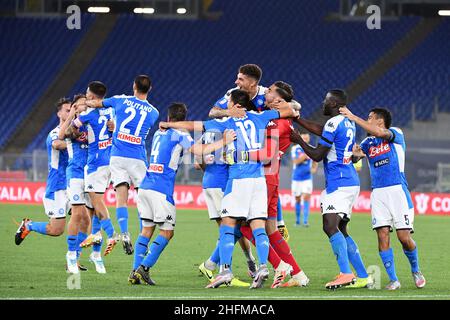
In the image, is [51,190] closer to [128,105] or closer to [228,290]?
[128,105]

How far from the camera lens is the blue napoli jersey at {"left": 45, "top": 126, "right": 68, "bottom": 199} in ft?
39.1

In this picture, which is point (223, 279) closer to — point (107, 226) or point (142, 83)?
point (107, 226)

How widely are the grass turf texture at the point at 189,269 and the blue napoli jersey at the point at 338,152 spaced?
1199mm

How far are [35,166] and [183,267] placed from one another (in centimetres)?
1595

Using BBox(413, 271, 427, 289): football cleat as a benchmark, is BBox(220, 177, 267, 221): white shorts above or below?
above

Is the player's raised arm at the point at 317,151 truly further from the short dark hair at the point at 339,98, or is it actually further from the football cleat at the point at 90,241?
the football cleat at the point at 90,241

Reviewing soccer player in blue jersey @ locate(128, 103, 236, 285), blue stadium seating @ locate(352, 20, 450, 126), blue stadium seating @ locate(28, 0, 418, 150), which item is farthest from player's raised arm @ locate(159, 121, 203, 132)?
blue stadium seating @ locate(28, 0, 418, 150)

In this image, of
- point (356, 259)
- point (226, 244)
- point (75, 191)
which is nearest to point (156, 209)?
point (226, 244)

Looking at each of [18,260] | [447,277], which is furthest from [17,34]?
[447,277]

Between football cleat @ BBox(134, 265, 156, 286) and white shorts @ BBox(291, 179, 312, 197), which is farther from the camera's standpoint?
white shorts @ BBox(291, 179, 312, 197)

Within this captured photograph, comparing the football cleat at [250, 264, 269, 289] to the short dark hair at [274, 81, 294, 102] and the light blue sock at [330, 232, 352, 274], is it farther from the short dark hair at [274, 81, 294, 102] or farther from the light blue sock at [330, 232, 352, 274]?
the short dark hair at [274, 81, 294, 102]

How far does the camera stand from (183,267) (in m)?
12.4

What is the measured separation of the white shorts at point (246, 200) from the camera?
32.0 feet

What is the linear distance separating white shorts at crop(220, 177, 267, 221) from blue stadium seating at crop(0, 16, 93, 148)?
78.2 ft
